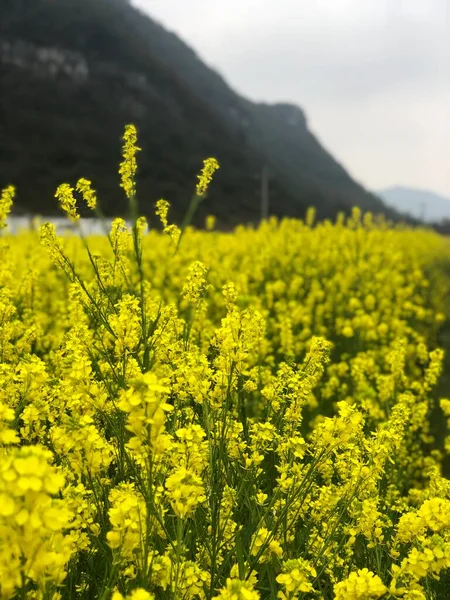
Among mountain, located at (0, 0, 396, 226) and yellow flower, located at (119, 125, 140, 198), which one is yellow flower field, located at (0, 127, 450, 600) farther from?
mountain, located at (0, 0, 396, 226)

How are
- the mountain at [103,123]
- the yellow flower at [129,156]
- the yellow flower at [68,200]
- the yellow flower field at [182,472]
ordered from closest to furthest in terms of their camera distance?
1. the yellow flower field at [182,472]
2. the yellow flower at [129,156]
3. the yellow flower at [68,200]
4. the mountain at [103,123]

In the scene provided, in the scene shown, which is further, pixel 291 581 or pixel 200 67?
pixel 200 67

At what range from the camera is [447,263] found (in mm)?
16344

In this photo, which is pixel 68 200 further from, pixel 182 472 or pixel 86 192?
pixel 182 472

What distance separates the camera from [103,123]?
68000 millimetres

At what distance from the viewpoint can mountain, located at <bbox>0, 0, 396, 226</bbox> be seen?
54.5 metres

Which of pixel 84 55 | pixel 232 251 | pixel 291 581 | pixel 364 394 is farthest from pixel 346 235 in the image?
pixel 84 55

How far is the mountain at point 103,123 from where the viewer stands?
179ft

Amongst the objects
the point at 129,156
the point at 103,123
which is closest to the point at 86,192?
the point at 129,156

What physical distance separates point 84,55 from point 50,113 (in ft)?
68.5

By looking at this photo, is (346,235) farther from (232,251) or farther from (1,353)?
(1,353)

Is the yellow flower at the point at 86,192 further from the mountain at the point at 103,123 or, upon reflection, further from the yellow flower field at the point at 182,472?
the mountain at the point at 103,123

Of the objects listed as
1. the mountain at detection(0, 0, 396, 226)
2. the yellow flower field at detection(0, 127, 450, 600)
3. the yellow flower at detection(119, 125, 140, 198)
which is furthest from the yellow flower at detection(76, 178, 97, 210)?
the mountain at detection(0, 0, 396, 226)

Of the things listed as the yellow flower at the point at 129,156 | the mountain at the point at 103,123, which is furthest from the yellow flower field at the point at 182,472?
the mountain at the point at 103,123
